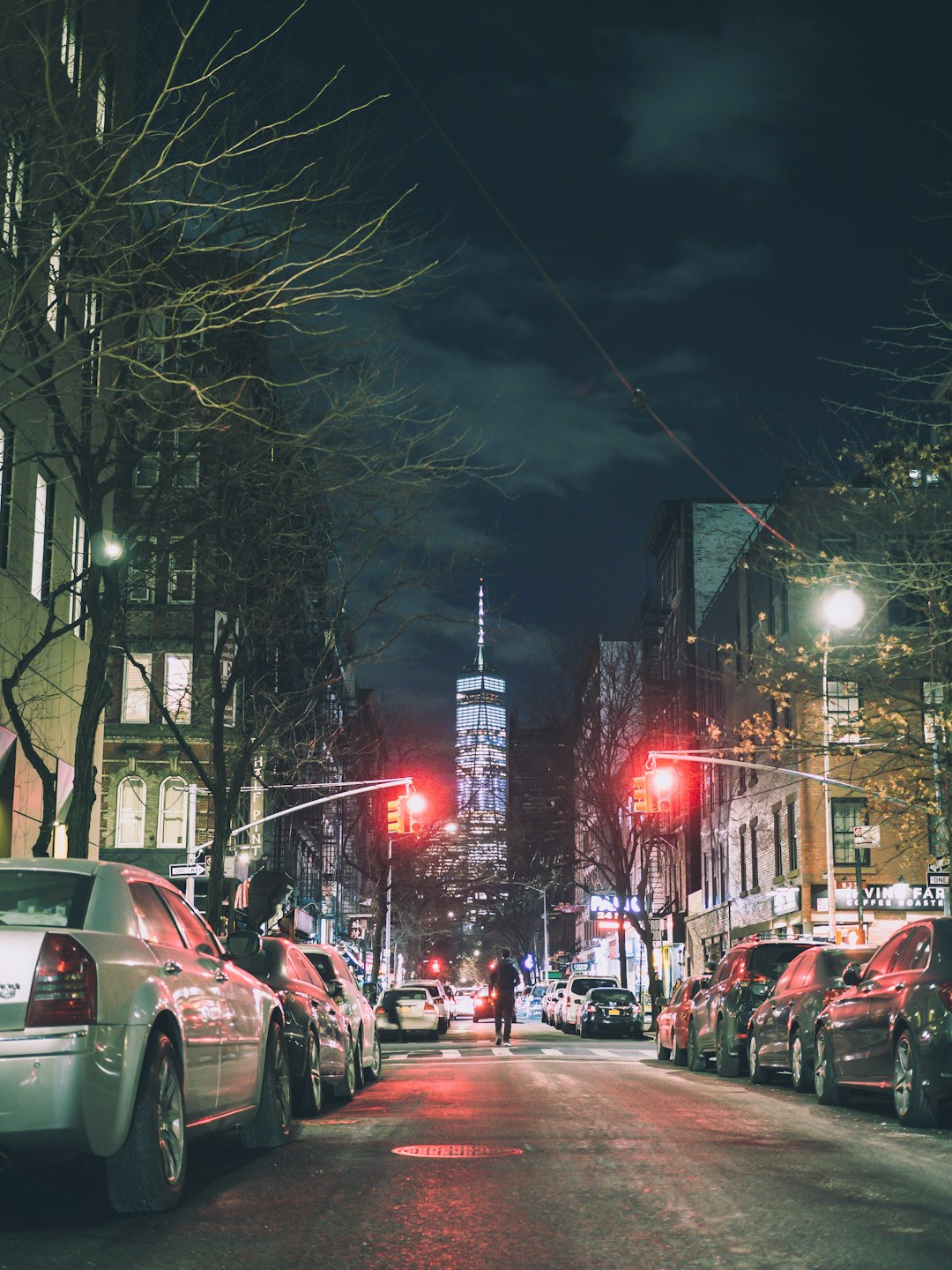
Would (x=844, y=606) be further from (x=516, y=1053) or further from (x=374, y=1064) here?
(x=516, y=1053)

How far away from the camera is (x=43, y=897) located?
25.0ft

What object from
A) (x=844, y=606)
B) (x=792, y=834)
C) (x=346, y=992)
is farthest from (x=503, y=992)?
(x=346, y=992)

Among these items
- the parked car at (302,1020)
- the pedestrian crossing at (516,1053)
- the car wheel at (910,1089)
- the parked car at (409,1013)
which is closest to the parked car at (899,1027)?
the car wheel at (910,1089)

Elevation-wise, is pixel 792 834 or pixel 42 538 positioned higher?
pixel 42 538

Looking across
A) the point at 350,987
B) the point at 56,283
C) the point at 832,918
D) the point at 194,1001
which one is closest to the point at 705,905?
the point at 832,918

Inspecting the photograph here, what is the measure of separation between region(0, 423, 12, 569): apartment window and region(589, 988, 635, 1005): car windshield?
26.0 metres

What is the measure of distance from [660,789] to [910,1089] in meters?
21.0

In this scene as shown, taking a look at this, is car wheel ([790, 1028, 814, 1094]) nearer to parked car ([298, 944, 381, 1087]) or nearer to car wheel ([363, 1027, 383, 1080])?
parked car ([298, 944, 381, 1087])

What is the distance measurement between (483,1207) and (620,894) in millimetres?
46175

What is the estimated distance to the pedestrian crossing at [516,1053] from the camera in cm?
2738

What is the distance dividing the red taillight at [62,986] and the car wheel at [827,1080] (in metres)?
9.56

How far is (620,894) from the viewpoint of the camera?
53031mm

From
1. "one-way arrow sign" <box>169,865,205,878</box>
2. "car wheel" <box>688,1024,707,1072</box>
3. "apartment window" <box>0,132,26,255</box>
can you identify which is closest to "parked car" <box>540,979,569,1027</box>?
"one-way arrow sign" <box>169,865,205,878</box>

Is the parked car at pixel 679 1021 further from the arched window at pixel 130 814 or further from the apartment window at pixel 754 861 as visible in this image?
the apartment window at pixel 754 861
